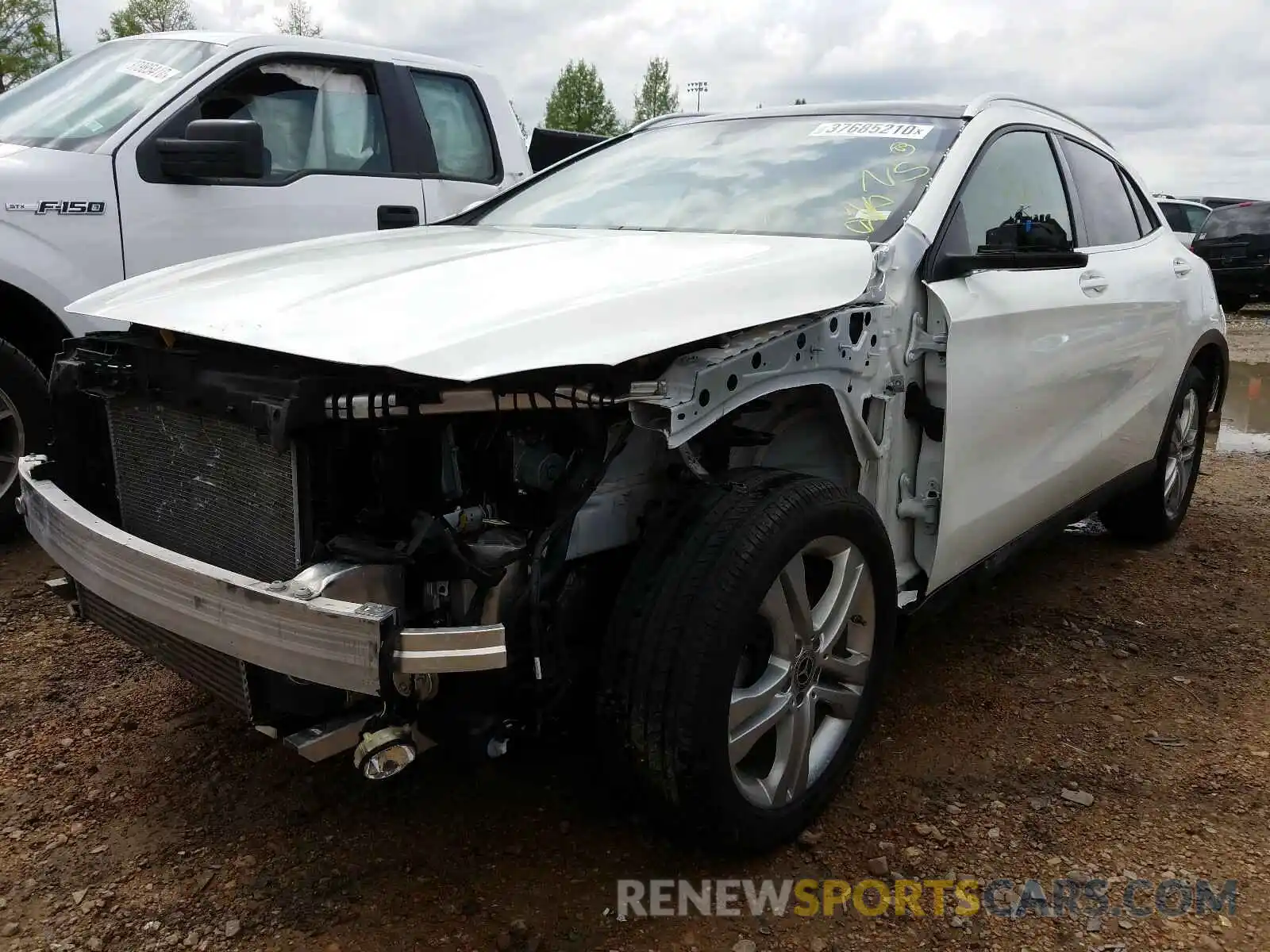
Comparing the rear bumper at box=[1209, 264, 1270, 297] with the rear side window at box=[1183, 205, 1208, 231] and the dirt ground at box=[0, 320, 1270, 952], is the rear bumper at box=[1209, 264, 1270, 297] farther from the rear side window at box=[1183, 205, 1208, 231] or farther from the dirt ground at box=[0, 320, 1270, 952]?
the dirt ground at box=[0, 320, 1270, 952]

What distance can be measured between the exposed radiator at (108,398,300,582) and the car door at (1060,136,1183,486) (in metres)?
2.71

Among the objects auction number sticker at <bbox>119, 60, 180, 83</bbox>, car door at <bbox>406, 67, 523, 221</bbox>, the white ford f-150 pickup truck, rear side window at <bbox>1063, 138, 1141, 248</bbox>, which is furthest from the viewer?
car door at <bbox>406, 67, 523, 221</bbox>

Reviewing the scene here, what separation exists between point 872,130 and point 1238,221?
1554 centimetres

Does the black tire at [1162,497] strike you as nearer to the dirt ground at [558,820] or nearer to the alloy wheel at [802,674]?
the dirt ground at [558,820]

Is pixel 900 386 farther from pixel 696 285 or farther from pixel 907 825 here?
pixel 907 825

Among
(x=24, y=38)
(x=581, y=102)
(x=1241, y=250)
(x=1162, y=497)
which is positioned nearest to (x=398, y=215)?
(x=1162, y=497)

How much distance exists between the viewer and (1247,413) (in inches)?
337

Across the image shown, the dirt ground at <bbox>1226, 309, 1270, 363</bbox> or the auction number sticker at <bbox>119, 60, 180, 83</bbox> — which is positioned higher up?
the auction number sticker at <bbox>119, 60, 180, 83</bbox>

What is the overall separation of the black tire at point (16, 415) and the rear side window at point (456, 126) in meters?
2.11

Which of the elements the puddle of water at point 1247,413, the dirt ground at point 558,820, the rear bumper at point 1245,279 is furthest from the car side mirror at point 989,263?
the rear bumper at point 1245,279

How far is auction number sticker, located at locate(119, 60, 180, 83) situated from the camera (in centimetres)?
446

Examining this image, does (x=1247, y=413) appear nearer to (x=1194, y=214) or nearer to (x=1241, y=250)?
(x=1241, y=250)

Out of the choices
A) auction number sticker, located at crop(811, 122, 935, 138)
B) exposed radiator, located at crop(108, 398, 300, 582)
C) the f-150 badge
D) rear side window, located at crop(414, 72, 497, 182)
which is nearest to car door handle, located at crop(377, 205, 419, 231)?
rear side window, located at crop(414, 72, 497, 182)

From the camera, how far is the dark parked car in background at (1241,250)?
50.5ft
